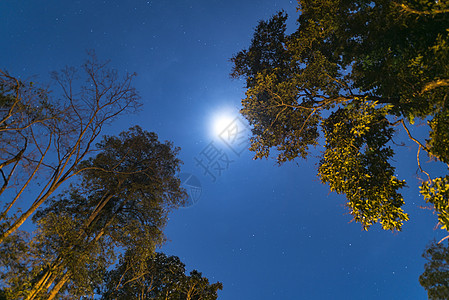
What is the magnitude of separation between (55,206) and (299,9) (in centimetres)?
1733

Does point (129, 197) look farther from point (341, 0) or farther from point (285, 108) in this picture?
point (341, 0)

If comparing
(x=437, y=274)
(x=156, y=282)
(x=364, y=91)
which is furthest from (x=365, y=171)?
(x=156, y=282)

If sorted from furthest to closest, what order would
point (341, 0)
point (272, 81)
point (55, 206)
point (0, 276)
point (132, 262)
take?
point (132, 262), point (55, 206), point (272, 81), point (341, 0), point (0, 276)

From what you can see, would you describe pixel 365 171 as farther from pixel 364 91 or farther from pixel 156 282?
pixel 156 282

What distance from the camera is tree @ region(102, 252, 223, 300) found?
1516 cm

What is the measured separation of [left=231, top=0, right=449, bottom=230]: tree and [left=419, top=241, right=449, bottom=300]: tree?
455 inches

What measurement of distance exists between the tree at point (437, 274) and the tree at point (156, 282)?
13116 millimetres

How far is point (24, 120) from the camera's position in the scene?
Answer: 7.16 meters

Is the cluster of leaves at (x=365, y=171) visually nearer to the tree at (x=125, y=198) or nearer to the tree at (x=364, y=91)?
the tree at (x=364, y=91)

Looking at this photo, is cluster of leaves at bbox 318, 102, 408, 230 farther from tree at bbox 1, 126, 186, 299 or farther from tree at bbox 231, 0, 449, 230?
tree at bbox 1, 126, 186, 299

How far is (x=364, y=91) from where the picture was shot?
343 inches

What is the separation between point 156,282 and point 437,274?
19743mm

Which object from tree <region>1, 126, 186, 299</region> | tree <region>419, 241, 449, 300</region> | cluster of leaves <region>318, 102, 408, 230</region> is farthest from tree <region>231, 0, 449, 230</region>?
tree <region>419, 241, 449, 300</region>

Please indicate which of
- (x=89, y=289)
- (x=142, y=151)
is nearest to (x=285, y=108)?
(x=142, y=151)
